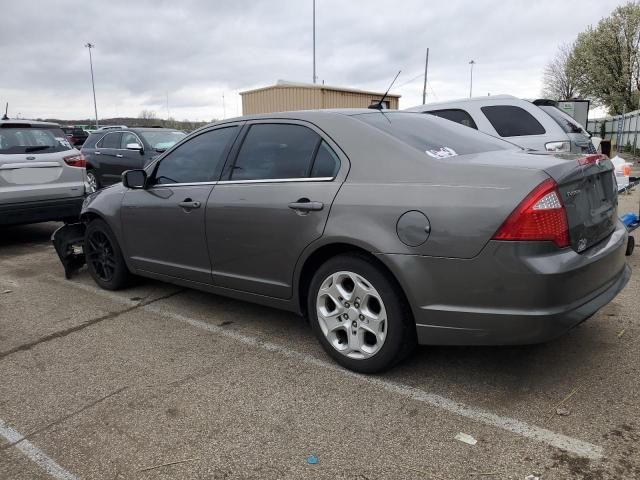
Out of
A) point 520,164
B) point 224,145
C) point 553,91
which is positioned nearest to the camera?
point 520,164

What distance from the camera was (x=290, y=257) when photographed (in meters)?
3.34

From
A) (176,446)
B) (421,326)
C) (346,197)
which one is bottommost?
(176,446)

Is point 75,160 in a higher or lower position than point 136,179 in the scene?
higher

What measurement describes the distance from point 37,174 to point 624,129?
27.9 m

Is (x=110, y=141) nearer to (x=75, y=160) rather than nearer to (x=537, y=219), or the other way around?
(x=75, y=160)

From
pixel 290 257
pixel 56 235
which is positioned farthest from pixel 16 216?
pixel 290 257

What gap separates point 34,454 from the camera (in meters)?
2.51

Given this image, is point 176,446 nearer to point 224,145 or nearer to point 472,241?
point 472,241

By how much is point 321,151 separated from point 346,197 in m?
0.43

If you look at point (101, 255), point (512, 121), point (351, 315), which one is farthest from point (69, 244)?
point (512, 121)

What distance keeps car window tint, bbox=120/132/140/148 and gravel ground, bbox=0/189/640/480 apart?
725 centimetres

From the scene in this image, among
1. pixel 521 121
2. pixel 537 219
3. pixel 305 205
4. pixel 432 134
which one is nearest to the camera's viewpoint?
pixel 537 219

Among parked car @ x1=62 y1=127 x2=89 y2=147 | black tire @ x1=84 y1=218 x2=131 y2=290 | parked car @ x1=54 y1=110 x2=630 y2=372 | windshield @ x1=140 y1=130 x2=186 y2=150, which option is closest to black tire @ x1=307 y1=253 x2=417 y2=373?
parked car @ x1=54 y1=110 x2=630 y2=372

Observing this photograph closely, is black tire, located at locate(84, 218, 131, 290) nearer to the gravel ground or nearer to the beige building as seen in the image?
the gravel ground
